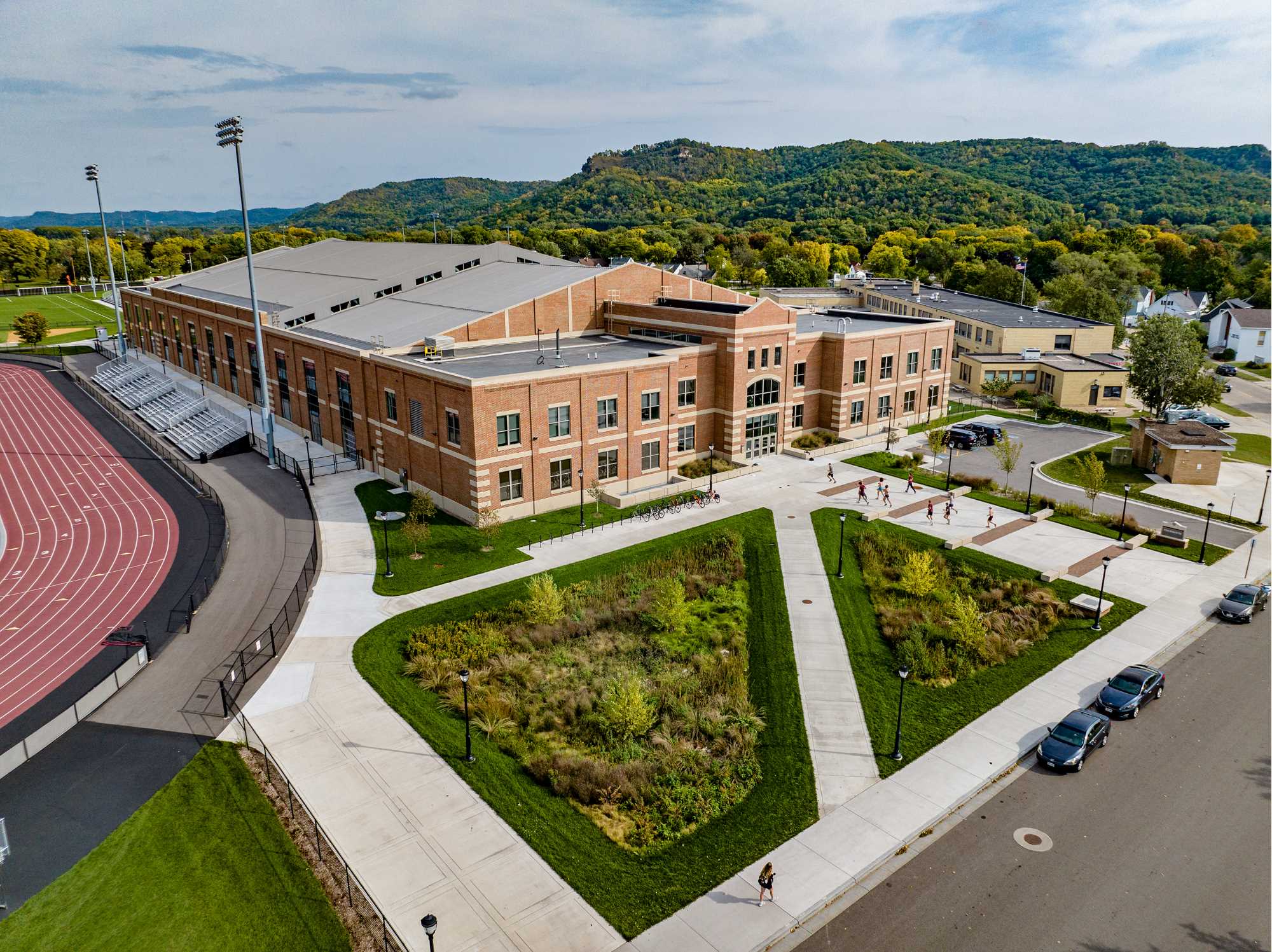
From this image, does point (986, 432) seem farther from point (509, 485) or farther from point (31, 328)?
point (31, 328)

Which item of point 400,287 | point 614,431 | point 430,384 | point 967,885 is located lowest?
point 967,885

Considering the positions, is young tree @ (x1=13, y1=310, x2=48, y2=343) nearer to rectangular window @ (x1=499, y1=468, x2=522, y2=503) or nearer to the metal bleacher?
the metal bleacher

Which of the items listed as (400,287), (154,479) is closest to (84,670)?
(154,479)

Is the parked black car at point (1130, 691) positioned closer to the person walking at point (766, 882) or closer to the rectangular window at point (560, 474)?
the person walking at point (766, 882)

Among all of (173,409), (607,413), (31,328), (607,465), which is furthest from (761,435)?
(31,328)

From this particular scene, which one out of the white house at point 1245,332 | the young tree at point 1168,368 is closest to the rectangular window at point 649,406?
the young tree at point 1168,368

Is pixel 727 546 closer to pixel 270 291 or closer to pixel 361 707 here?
pixel 361 707
